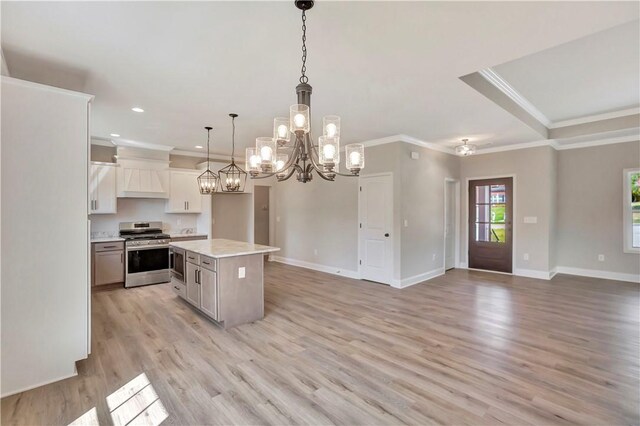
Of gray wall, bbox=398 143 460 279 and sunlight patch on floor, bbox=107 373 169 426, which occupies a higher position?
gray wall, bbox=398 143 460 279

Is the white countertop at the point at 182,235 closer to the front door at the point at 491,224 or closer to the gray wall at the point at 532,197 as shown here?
the front door at the point at 491,224

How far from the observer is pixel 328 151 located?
2.15 m

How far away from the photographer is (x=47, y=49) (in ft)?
8.08

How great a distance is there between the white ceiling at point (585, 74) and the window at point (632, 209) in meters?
1.65

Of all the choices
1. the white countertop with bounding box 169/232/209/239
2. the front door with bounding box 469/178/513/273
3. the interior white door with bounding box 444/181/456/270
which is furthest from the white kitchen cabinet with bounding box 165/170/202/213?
the front door with bounding box 469/178/513/273

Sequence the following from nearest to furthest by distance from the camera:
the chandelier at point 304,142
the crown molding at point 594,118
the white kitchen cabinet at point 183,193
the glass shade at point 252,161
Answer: the chandelier at point 304,142
the glass shade at point 252,161
the crown molding at point 594,118
the white kitchen cabinet at point 183,193

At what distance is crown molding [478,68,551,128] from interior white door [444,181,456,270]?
83.3 inches

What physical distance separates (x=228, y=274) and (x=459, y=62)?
3230 mm

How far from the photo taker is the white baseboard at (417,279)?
528 centimetres

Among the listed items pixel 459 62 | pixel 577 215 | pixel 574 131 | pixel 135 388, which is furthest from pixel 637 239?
pixel 135 388

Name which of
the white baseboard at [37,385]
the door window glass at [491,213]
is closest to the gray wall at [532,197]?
the door window glass at [491,213]

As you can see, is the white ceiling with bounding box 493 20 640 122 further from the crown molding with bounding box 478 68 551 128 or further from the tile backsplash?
the tile backsplash


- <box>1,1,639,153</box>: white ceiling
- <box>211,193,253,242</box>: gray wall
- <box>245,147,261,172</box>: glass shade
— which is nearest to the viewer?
<box>1,1,639,153</box>: white ceiling

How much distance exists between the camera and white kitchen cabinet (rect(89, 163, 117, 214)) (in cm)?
520
